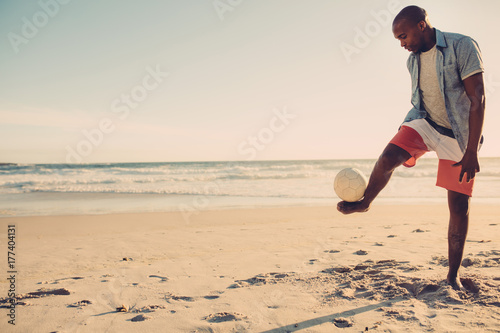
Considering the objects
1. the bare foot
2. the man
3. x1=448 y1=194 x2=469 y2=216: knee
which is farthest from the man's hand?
the bare foot

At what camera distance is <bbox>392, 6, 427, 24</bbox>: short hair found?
304 centimetres

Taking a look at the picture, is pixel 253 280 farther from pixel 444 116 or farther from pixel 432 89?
pixel 432 89

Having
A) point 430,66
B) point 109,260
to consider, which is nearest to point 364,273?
point 430,66

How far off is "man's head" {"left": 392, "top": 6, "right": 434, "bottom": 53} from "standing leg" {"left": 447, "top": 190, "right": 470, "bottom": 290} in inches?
53.8

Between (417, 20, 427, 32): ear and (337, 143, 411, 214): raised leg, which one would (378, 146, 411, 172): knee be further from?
(417, 20, 427, 32): ear

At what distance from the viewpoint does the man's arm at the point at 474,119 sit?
113 inches

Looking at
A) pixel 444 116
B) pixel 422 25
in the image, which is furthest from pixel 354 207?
pixel 422 25

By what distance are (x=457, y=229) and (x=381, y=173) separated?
87 centimetres

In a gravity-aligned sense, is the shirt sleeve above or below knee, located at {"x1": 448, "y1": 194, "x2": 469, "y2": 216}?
above

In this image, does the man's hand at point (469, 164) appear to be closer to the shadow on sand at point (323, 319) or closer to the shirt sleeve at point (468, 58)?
the shirt sleeve at point (468, 58)

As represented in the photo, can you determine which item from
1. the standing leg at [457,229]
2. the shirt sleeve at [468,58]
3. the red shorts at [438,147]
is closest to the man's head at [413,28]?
the shirt sleeve at [468,58]

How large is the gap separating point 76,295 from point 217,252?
221cm

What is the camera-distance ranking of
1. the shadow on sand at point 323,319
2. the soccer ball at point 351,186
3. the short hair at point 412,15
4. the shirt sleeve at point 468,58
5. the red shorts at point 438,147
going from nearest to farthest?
the shadow on sand at point 323,319
the shirt sleeve at point 468,58
the short hair at point 412,15
the red shorts at point 438,147
the soccer ball at point 351,186

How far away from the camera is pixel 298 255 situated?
507 centimetres
